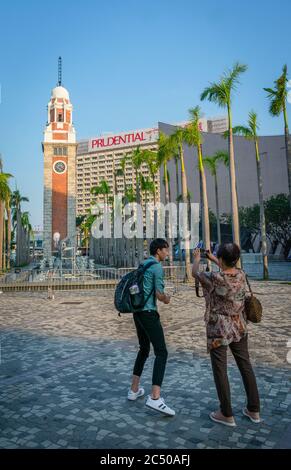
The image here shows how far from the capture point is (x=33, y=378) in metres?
5.34

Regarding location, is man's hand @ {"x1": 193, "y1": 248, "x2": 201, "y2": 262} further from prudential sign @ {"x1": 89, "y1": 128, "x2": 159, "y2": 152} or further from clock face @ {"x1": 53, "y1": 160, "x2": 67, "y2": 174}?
prudential sign @ {"x1": 89, "y1": 128, "x2": 159, "y2": 152}

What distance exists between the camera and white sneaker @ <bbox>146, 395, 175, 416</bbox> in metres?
3.93

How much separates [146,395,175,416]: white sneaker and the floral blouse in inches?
32.9

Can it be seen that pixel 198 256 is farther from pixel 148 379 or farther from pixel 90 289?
pixel 90 289

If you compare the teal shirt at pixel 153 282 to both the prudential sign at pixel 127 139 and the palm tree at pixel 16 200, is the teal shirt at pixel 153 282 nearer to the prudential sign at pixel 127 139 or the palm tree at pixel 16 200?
the palm tree at pixel 16 200

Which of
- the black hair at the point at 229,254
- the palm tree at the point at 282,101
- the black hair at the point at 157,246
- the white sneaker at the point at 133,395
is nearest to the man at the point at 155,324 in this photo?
the black hair at the point at 157,246

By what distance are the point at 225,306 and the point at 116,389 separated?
2.09 m

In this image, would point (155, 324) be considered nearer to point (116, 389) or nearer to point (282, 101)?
point (116, 389)

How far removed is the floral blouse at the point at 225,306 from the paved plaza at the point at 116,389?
94 centimetres

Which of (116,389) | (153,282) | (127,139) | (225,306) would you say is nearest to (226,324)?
(225,306)

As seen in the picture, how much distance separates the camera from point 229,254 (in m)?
3.77

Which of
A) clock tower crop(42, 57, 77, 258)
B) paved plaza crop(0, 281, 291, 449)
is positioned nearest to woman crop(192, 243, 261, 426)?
paved plaza crop(0, 281, 291, 449)

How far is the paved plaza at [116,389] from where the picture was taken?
11.4ft

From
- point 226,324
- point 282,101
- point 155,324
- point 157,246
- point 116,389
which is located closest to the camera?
point 226,324
